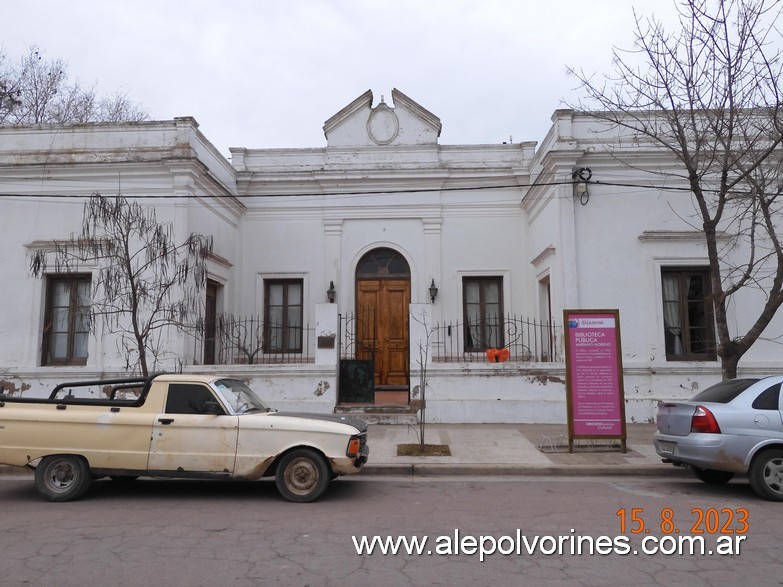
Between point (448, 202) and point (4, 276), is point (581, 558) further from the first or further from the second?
point (4, 276)

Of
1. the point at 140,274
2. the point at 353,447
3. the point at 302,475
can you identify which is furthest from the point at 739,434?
the point at 140,274

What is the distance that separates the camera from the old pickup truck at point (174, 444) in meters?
6.95

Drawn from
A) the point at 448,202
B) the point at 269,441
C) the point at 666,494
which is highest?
the point at 448,202

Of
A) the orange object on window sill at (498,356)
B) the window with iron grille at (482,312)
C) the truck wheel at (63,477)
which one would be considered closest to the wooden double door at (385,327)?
the window with iron grille at (482,312)

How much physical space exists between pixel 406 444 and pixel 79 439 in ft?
17.0

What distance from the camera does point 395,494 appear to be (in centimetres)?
745

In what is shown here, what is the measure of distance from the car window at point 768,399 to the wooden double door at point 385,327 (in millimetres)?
8901

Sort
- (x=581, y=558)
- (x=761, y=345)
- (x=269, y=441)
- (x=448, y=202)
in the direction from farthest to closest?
(x=448, y=202), (x=761, y=345), (x=269, y=441), (x=581, y=558)

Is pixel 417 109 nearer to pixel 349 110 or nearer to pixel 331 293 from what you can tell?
pixel 349 110

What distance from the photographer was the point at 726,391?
302 inches

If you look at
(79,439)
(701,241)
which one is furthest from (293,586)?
(701,241)

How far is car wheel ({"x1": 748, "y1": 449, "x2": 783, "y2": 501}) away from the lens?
6.94 metres

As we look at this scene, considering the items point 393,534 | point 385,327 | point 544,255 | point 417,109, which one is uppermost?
point 417,109

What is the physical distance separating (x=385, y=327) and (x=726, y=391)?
9734 mm
